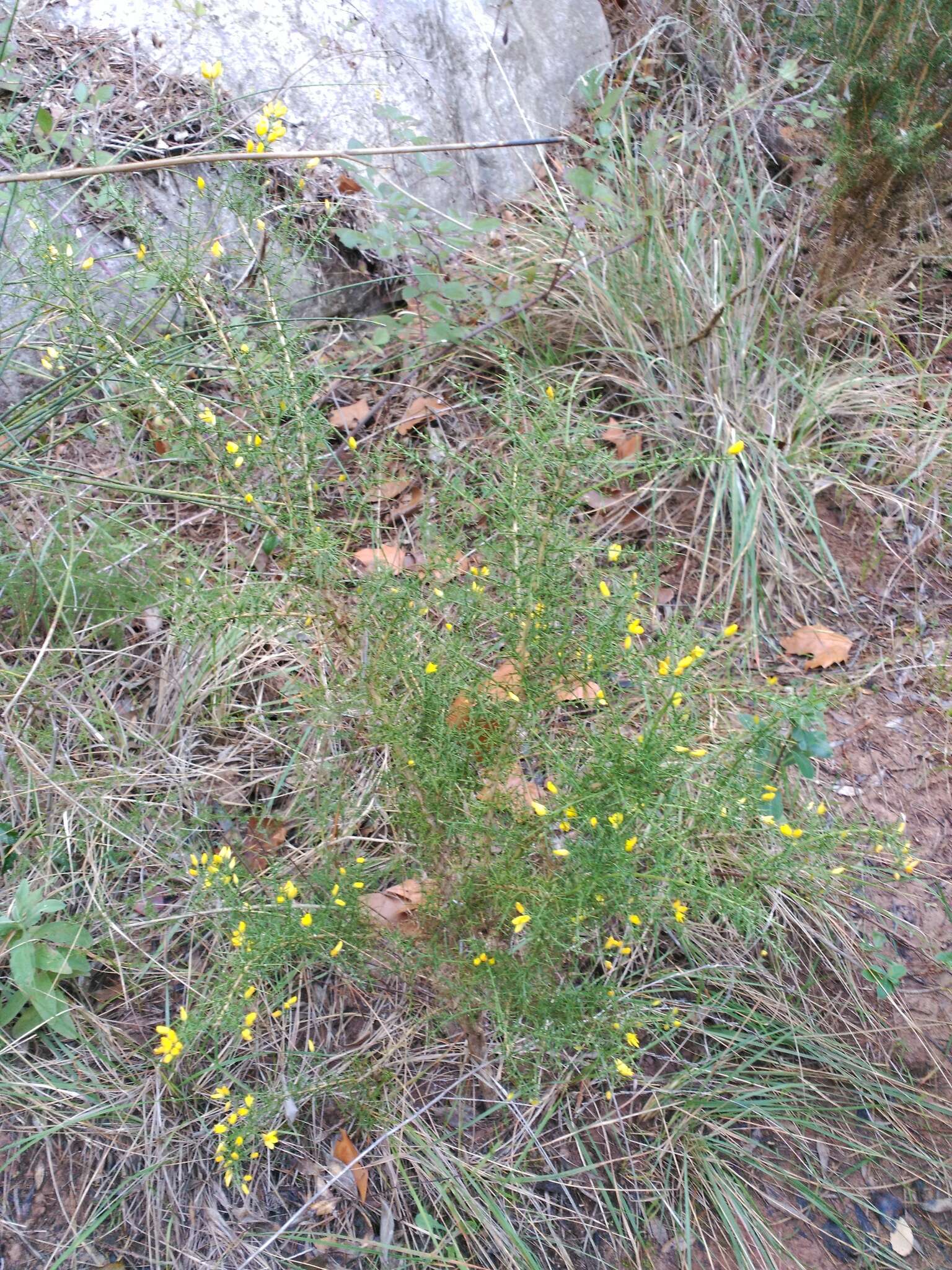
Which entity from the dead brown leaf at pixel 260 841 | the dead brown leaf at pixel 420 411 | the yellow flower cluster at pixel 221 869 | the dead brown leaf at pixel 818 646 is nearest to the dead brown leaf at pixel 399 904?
the dead brown leaf at pixel 260 841

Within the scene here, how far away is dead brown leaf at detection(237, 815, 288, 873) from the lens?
233cm

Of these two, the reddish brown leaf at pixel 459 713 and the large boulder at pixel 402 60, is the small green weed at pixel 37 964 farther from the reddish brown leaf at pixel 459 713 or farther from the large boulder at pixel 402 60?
the large boulder at pixel 402 60

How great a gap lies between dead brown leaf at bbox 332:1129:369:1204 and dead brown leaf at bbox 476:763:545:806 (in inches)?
33.7

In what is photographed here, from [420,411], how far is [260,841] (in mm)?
1600

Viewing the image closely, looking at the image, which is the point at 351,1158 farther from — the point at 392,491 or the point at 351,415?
the point at 351,415

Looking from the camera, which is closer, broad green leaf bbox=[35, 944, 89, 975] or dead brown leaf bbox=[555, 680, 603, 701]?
dead brown leaf bbox=[555, 680, 603, 701]

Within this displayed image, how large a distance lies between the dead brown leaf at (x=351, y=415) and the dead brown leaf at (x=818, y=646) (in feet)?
5.21

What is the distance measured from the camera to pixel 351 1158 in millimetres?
1976

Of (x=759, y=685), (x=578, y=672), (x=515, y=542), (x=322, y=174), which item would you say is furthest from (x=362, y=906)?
(x=322, y=174)

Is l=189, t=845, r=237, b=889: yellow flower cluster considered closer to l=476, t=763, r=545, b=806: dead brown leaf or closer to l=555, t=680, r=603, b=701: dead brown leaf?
l=476, t=763, r=545, b=806: dead brown leaf

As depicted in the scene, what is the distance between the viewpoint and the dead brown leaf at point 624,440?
301 cm

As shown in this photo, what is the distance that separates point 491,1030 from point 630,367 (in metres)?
2.17

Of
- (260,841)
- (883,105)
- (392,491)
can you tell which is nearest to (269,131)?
(392,491)

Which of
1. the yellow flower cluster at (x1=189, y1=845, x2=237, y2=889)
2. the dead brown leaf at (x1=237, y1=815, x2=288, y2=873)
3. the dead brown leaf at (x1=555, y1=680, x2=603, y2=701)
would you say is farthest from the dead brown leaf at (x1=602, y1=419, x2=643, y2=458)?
the yellow flower cluster at (x1=189, y1=845, x2=237, y2=889)
